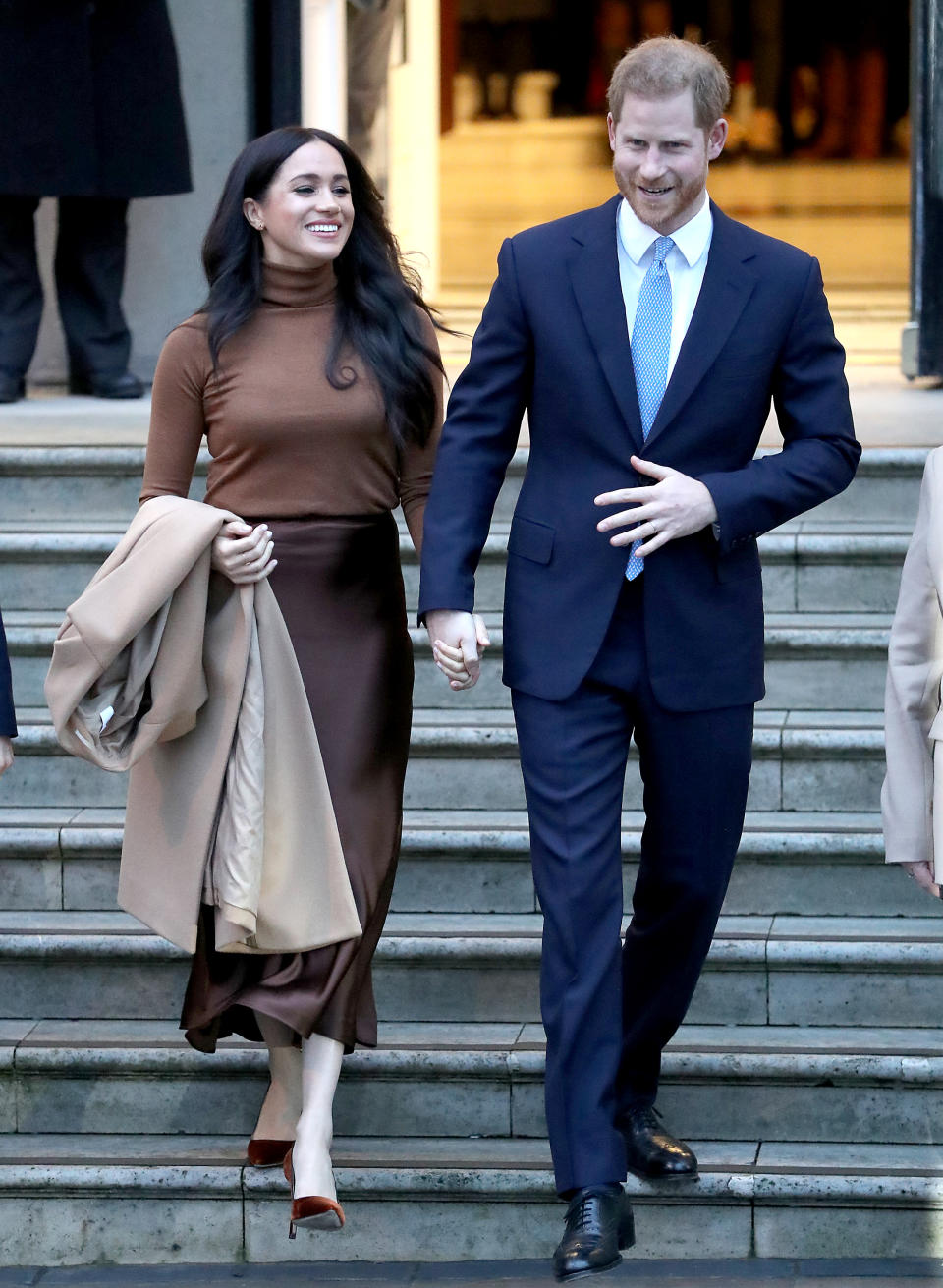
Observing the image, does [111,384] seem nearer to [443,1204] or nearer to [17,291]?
[17,291]

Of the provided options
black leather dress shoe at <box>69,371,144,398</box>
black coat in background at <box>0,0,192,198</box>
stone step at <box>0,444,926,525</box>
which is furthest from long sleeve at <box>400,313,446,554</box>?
black leather dress shoe at <box>69,371,144,398</box>

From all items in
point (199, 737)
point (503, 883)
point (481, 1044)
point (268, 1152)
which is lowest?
point (268, 1152)

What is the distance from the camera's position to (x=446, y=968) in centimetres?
452

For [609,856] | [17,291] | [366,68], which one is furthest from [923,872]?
[366,68]

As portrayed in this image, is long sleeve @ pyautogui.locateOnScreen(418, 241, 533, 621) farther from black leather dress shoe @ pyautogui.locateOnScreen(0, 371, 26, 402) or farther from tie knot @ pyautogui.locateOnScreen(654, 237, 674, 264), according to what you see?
black leather dress shoe @ pyautogui.locateOnScreen(0, 371, 26, 402)

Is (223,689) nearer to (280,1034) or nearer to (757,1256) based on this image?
(280,1034)

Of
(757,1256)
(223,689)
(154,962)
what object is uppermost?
(223,689)

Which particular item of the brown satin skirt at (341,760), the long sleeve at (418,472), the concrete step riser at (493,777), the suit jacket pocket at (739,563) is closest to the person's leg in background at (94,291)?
the concrete step riser at (493,777)

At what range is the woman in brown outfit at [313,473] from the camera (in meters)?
4.00

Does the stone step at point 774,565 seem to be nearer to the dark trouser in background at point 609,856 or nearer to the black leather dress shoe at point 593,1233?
the dark trouser in background at point 609,856

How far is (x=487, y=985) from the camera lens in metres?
4.52

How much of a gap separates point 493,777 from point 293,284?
137 cm

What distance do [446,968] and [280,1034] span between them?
1.82 ft

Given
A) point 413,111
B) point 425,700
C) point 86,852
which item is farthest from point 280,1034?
point 413,111
